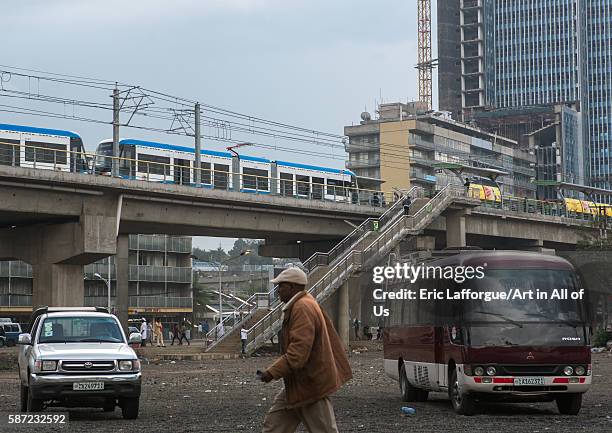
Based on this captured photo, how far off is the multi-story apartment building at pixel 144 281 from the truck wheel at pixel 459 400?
8390cm

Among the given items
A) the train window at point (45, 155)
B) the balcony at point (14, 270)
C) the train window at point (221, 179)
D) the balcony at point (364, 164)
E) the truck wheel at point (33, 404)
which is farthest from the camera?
the balcony at point (364, 164)

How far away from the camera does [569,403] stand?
57.6ft

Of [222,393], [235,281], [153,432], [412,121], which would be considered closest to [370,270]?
[222,393]

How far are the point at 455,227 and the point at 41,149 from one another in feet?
93.9

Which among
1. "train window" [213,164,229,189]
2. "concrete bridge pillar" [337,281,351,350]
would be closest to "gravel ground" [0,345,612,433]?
"train window" [213,164,229,189]

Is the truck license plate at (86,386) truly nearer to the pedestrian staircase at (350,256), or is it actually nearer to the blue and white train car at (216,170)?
the blue and white train car at (216,170)

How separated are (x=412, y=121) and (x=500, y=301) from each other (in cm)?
14265

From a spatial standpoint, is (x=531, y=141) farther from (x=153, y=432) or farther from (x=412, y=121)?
(x=153, y=432)

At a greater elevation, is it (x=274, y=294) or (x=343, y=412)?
(x=274, y=294)

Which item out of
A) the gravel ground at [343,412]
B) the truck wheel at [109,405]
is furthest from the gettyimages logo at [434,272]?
the truck wheel at [109,405]

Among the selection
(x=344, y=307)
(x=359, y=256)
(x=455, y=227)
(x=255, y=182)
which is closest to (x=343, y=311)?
(x=344, y=307)

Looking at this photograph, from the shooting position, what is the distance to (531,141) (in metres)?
196

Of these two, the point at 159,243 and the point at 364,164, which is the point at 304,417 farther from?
the point at 364,164

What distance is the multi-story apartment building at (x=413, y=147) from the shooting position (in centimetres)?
16175
